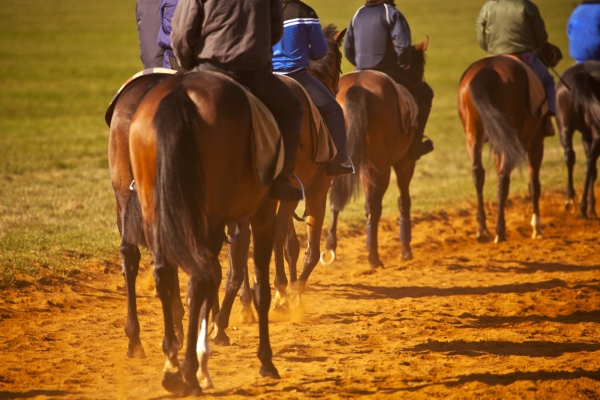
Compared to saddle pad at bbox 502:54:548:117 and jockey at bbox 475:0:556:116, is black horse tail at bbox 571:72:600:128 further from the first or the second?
saddle pad at bbox 502:54:548:117

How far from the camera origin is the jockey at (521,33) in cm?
1062

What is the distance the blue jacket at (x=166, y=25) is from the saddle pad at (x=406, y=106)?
3.11 meters

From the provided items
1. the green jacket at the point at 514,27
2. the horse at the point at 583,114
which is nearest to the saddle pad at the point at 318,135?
the green jacket at the point at 514,27

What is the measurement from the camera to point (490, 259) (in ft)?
31.8

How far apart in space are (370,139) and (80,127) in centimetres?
1390

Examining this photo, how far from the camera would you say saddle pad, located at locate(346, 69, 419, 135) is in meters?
9.04

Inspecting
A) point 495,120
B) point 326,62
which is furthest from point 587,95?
point 326,62

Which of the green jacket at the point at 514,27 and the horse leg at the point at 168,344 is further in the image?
the green jacket at the point at 514,27

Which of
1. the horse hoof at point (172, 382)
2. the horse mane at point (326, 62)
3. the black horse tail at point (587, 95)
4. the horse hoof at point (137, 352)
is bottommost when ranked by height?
the horse hoof at point (137, 352)

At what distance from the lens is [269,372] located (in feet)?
17.6

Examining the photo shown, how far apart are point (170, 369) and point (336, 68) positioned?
3871 millimetres

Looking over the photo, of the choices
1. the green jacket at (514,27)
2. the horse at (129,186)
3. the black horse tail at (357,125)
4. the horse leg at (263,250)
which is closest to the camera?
the horse leg at (263,250)

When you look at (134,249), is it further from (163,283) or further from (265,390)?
(265,390)

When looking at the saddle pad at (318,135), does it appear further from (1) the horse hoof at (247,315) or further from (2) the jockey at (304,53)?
(1) the horse hoof at (247,315)
